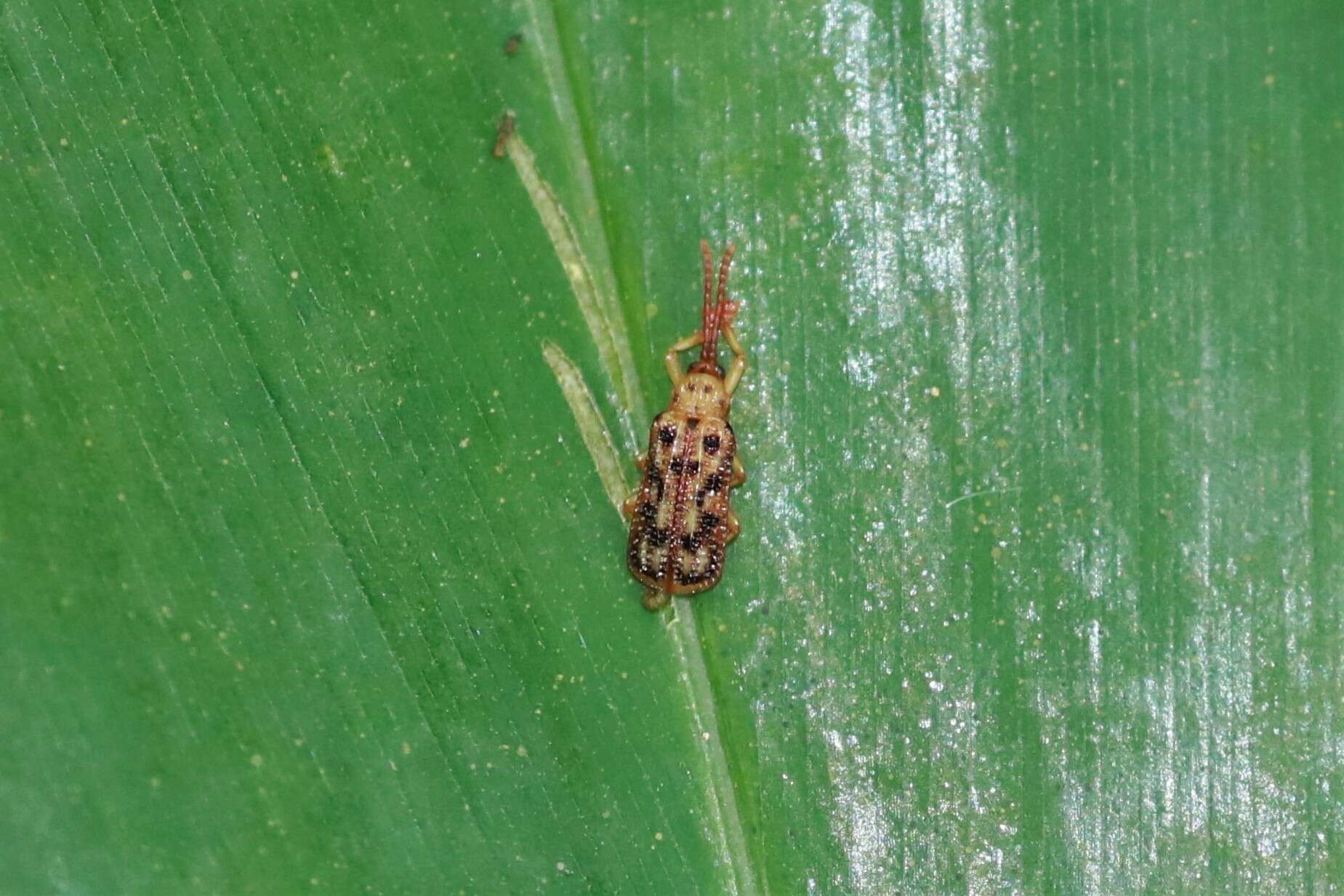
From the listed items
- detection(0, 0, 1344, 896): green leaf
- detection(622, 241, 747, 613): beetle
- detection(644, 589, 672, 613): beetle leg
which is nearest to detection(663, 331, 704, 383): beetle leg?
detection(622, 241, 747, 613): beetle

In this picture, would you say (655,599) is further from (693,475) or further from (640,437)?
(640,437)

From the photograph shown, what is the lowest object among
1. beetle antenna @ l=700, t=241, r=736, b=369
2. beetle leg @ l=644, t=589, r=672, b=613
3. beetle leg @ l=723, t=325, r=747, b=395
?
beetle leg @ l=644, t=589, r=672, b=613

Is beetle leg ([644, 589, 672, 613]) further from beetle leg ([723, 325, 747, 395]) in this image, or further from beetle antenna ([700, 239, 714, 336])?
beetle antenna ([700, 239, 714, 336])

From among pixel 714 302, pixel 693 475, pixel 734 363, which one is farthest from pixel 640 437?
pixel 714 302

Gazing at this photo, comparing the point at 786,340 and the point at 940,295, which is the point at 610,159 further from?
the point at 940,295

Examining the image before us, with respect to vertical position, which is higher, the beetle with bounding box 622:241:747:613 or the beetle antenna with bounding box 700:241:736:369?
the beetle antenna with bounding box 700:241:736:369

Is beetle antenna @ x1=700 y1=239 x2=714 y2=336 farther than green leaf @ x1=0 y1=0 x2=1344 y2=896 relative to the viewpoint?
Yes

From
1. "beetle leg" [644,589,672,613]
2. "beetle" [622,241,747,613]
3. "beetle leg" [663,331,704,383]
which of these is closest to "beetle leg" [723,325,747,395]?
"beetle" [622,241,747,613]
